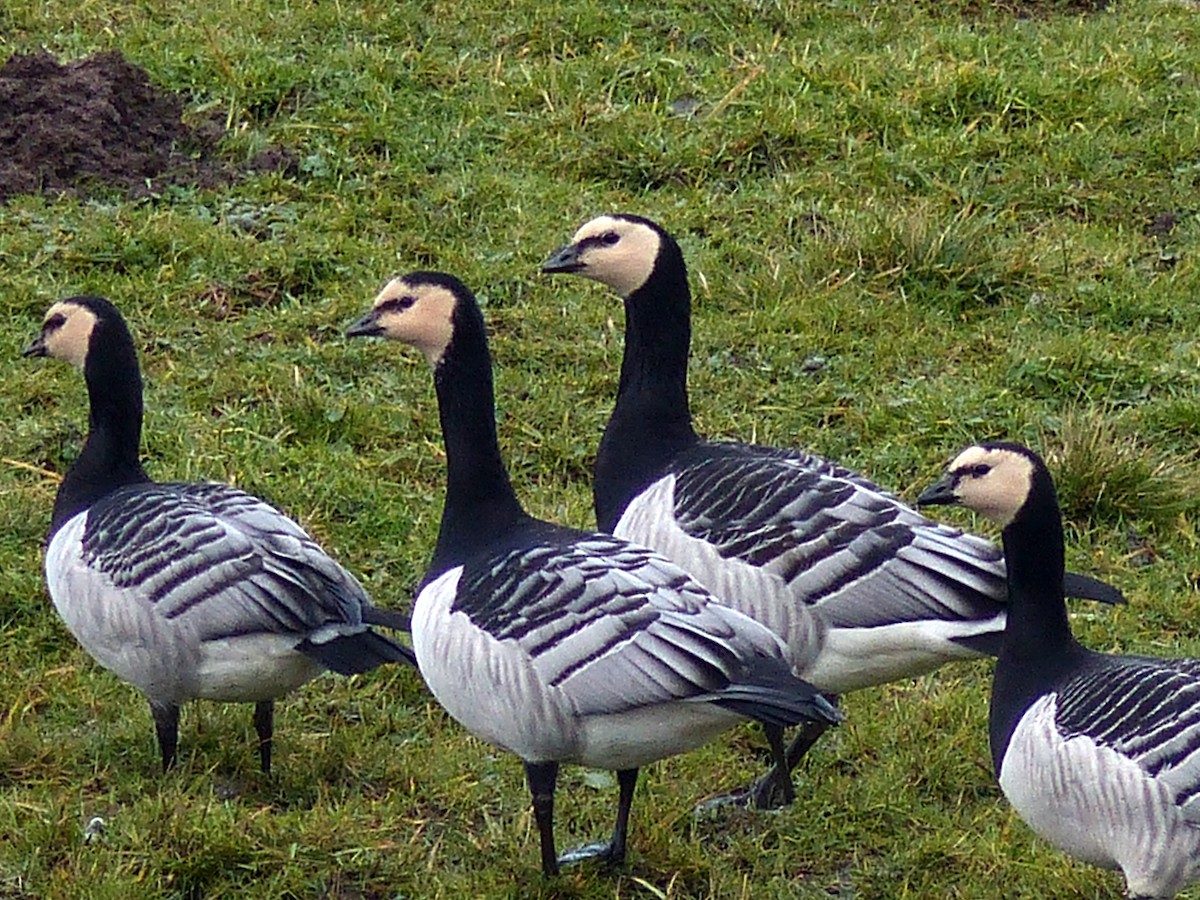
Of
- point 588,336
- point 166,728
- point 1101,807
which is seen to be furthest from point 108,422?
point 1101,807

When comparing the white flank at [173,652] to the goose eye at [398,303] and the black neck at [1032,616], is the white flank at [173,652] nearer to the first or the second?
the goose eye at [398,303]

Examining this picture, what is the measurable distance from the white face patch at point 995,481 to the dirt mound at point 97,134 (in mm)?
4927

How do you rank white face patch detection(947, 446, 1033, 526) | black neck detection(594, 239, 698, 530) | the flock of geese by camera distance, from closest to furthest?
1. the flock of geese
2. white face patch detection(947, 446, 1033, 526)
3. black neck detection(594, 239, 698, 530)

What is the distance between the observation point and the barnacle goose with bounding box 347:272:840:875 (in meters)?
4.49

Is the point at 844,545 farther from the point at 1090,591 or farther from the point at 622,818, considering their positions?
the point at 622,818

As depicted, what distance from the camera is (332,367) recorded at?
7590 millimetres

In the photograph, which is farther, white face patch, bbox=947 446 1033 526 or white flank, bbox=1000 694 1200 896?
white face patch, bbox=947 446 1033 526

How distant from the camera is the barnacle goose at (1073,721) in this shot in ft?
13.6

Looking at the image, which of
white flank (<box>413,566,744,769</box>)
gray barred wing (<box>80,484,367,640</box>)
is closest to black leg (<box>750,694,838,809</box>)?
white flank (<box>413,566,744,769</box>)

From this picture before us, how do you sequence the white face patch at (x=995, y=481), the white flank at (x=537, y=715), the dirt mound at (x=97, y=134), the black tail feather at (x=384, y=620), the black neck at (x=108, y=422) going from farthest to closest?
the dirt mound at (x=97, y=134), the black neck at (x=108, y=422), the black tail feather at (x=384, y=620), the white face patch at (x=995, y=481), the white flank at (x=537, y=715)

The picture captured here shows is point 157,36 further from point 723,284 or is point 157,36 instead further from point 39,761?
point 39,761

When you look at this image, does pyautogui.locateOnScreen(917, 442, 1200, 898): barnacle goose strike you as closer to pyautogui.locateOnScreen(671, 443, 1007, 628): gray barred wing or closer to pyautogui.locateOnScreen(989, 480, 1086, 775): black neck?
pyautogui.locateOnScreen(989, 480, 1086, 775): black neck

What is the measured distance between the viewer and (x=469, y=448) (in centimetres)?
523

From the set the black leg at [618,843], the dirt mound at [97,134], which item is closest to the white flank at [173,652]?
the black leg at [618,843]
